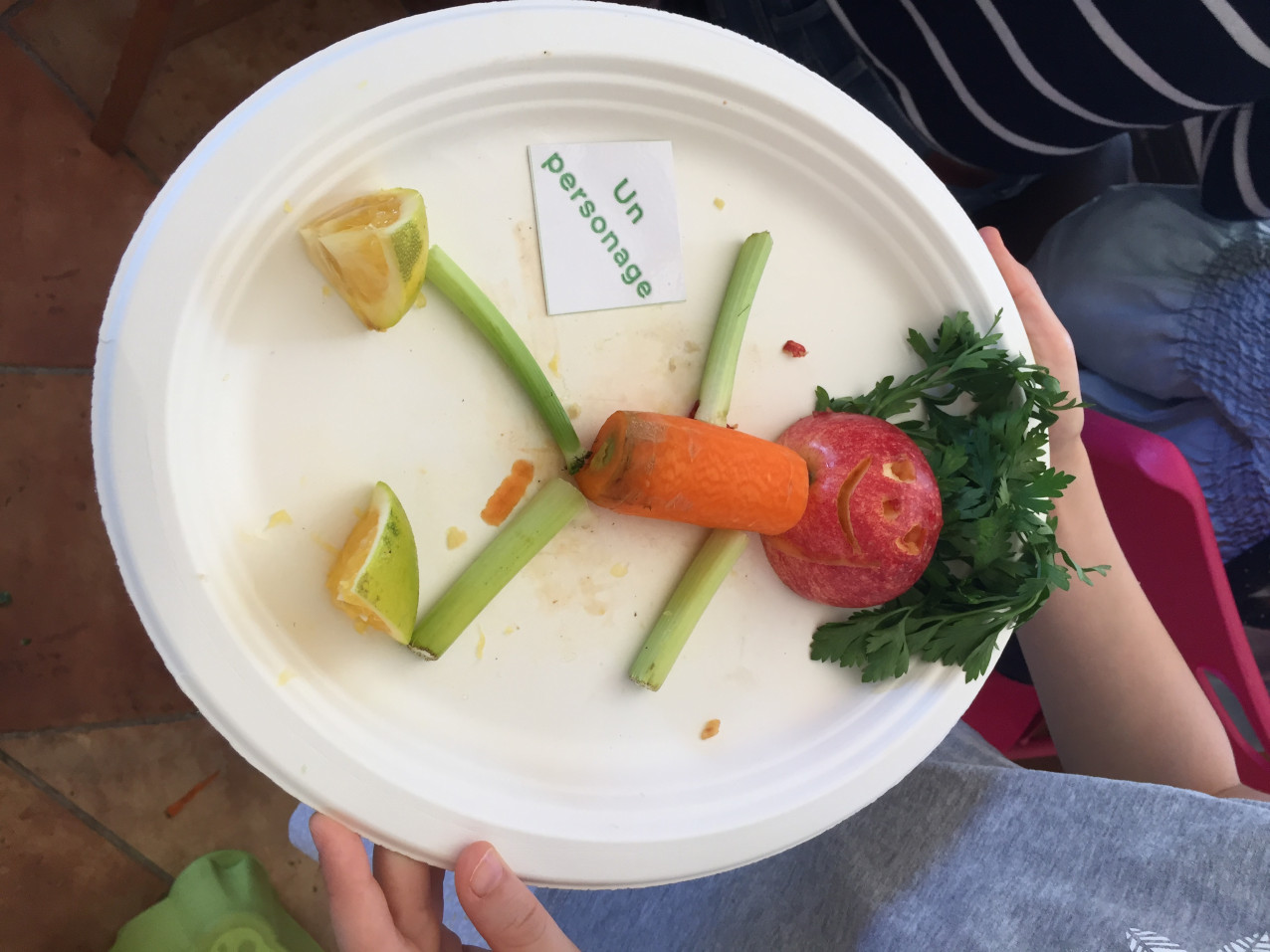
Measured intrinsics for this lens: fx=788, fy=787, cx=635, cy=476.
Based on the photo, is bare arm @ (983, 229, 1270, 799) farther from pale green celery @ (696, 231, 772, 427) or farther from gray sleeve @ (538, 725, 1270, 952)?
pale green celery @ (696, 231, 772, 427)

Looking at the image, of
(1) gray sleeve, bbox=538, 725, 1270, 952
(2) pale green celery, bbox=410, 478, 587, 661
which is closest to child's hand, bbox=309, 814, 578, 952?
(2) pale green celery, bbox=410, 478, 587, 661

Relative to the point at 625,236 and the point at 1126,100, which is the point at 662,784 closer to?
the point at 625,236

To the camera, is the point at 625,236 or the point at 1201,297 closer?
the point at 625,236

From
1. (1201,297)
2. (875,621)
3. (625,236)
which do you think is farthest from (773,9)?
(875,621)

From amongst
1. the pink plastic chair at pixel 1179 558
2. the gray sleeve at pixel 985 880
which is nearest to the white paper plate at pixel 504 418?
the gray sleeve at pixel 985 880

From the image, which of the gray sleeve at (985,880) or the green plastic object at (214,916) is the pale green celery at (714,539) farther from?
the green plastic object at (214,916)
